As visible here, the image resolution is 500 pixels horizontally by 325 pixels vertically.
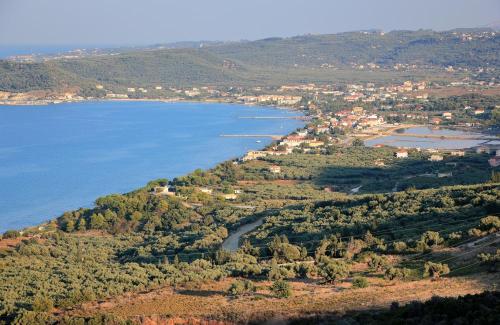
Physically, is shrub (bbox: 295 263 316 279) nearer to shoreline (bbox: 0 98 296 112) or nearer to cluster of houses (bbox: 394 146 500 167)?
cluster of houses (bbox: 394 146 500 167)

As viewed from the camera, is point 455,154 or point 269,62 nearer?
point 455,154

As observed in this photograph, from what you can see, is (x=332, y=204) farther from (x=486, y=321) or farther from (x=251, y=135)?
(x=251, y=135)

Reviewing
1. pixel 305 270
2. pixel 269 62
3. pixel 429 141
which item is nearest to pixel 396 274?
pixel 305 270

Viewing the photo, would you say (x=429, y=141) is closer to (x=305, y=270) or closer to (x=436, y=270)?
(x=305, y=270)

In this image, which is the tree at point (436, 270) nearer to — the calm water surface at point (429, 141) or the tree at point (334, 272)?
the tree at point (334, 272)

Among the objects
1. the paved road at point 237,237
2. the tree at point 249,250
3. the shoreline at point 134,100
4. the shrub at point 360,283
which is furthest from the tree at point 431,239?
the shoreline at point 134,100

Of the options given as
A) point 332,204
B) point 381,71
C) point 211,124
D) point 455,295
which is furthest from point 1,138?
point 381,71

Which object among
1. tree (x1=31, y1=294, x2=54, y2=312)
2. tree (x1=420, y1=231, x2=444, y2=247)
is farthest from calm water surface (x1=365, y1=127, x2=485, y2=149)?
tree (x1=31, y1=294, x2=54, y2=312)
